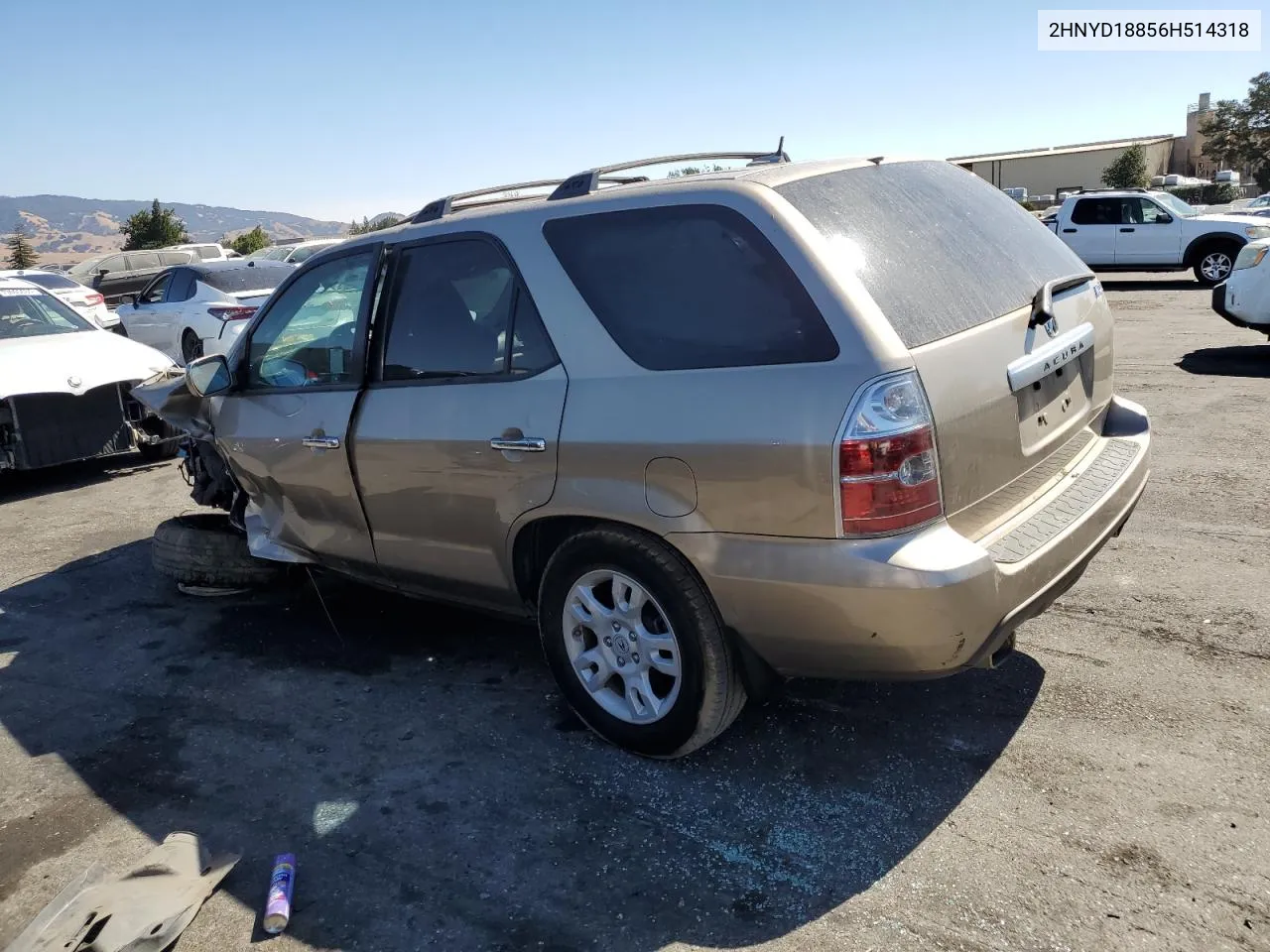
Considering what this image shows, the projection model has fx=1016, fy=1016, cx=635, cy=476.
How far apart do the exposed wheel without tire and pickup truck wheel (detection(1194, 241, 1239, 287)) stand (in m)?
16.7

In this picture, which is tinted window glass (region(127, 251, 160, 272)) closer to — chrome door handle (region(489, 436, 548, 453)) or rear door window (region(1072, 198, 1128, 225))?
rear door window (region(1072, 198, 1128, 225))

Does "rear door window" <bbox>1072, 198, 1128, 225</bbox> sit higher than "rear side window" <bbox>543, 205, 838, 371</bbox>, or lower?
lower

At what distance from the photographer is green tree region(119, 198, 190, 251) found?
45.7 m

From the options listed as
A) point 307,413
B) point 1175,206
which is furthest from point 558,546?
point 1175,206

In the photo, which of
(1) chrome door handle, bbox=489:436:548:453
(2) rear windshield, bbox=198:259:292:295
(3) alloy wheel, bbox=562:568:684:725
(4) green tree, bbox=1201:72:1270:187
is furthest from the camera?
(4) green tree, bbox=1201:72:1270:187

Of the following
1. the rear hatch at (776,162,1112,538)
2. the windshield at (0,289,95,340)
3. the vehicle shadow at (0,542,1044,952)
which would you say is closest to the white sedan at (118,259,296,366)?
the windshield at (0,289,95,340)

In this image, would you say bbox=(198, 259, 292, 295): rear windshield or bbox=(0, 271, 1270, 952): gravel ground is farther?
bbox=(198, 259, 292, 295): rear windshield

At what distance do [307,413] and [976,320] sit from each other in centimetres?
277

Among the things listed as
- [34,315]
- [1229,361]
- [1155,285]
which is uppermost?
[34,315]

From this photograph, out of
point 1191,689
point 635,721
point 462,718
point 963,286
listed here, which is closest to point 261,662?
point 462,718

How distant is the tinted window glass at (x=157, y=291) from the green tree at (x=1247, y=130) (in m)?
66.9

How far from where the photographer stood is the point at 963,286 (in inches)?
126

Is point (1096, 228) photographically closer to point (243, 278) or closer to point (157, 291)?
point (243, 278)

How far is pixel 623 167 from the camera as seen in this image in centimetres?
391
